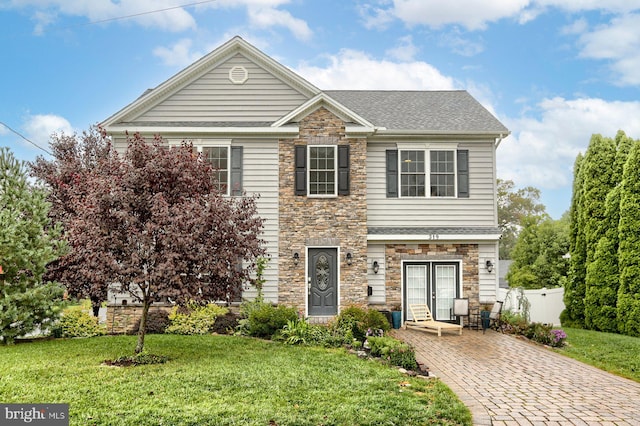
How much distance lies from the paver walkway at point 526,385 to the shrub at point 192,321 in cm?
530

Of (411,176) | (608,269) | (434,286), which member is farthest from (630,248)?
(411,176)

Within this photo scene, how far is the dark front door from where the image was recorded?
1394cm

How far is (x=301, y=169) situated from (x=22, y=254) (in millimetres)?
7223

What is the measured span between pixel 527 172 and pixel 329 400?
3867 cm

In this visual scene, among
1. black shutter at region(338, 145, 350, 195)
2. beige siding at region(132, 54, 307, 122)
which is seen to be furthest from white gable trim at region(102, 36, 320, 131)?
black shutter at region(338, 145, 350, 195)

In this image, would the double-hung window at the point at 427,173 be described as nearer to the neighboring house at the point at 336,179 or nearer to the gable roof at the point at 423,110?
the neighboring house at the point at 336,179

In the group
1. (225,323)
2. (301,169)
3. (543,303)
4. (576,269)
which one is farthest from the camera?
(543,303)

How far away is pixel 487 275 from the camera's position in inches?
572

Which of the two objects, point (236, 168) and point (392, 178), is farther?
point (392, 178)

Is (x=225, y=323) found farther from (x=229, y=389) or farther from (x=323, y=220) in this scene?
(x=229, y=389)

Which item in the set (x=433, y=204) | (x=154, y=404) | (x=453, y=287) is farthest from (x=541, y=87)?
(x=154, y=404)

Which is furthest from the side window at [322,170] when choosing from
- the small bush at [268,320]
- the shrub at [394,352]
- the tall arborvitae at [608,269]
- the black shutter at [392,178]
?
the tall arborvitae at [608,269]

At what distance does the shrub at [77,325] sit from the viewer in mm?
12438

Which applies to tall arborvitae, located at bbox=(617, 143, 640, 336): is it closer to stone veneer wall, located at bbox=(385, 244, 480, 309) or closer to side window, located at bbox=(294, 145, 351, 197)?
stone veneer wall, located at bbox=(385, 244, 480, 309)
